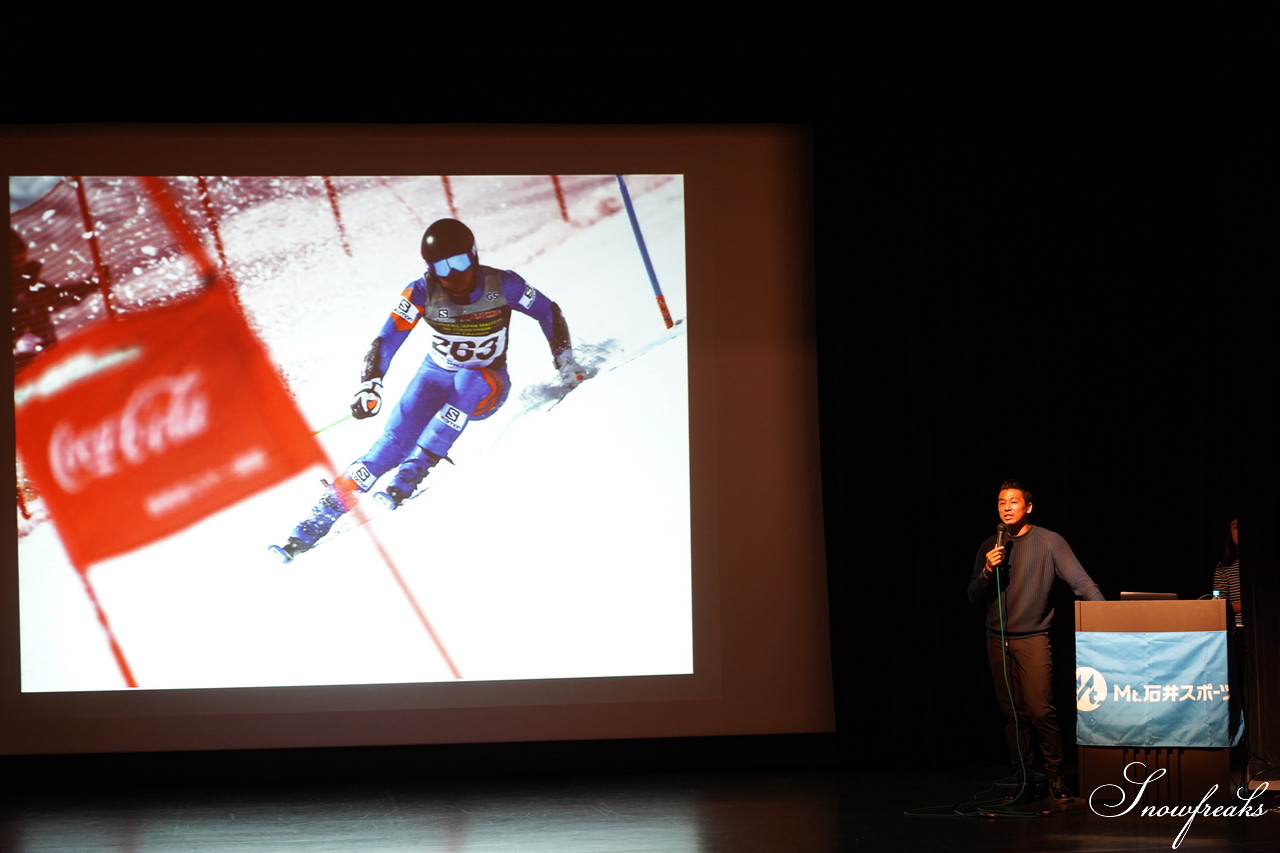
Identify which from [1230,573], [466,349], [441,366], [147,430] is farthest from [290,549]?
[1230,573]

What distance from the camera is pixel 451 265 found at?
6.15 metres

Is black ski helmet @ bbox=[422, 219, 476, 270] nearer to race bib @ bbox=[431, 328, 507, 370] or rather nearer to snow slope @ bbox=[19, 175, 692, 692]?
snow slope @ bbox=[19, 175, 692, 692]

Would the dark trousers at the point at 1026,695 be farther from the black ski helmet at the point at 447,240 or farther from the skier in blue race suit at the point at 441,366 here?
the black ski helmet at the point at 447,240

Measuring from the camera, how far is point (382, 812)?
5.38 metres

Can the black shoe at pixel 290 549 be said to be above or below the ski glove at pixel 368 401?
below

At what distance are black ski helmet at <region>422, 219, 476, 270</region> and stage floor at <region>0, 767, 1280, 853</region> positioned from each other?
244 cm

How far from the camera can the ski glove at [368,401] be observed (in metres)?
6.04

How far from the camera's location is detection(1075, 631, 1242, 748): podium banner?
16.8ft

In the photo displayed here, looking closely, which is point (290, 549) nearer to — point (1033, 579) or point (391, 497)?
point (391, 497)

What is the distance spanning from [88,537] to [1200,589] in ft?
17.5

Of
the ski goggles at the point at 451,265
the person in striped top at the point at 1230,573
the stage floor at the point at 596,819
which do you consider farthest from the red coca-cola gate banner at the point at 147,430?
the person in striped top at the point at 1230,573

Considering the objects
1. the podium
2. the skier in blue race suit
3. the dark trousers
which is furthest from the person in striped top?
the skier in blue race suit

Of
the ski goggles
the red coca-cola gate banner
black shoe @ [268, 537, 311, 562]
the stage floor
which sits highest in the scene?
the ski goggles

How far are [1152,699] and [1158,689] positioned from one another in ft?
0.15
